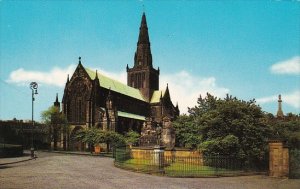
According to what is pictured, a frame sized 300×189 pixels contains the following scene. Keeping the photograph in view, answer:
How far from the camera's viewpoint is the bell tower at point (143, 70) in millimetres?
75938

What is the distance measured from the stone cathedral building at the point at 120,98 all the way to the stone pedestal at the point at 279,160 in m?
22.0

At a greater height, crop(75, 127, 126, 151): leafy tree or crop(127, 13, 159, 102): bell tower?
crop(127, 13, 159, 102): bell tower

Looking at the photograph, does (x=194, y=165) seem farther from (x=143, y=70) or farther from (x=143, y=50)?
(x=143, y=70)

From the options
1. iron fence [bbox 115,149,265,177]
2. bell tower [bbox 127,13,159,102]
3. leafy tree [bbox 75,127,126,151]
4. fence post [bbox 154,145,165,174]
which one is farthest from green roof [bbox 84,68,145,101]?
fence post [bbox 154,145,165,174]

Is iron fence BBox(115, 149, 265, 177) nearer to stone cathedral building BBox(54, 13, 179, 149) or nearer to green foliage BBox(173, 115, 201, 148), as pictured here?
green foliage BBox(173, 115, 201, 148)

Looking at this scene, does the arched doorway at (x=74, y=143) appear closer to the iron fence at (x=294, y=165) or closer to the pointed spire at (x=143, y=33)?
the pointed spire at (x=143, y=33)

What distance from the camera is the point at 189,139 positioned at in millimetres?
32438

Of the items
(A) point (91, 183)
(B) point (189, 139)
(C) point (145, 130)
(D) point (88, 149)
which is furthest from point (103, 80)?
(A) point (91, 183)

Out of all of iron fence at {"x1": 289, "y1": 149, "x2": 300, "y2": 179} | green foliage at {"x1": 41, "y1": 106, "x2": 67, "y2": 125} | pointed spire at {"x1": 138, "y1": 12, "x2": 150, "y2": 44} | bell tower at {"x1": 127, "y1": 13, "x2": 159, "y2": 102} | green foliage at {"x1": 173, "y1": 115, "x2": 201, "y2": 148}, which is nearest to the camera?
iron fence at {"x1": 289, "y1": 149, "x2": 300, "y2": 179}

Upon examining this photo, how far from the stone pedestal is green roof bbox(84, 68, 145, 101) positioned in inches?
1791

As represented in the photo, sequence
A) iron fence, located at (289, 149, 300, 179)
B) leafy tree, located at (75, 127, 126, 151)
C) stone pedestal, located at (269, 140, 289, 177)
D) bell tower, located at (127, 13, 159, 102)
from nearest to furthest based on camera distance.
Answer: stone pedestal, located at (269, 140, 289, 177) < iron fence, located at (289, 149, 300, 179) < leafy tree, located at (75, 127, 126, 151) < bell tower, located at (127, 13, 159, 102)

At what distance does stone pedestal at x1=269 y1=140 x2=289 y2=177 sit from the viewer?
755 inches

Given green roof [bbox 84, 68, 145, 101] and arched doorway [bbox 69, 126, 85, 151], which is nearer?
arched doorway [bbox 69, 126, 85, 151]

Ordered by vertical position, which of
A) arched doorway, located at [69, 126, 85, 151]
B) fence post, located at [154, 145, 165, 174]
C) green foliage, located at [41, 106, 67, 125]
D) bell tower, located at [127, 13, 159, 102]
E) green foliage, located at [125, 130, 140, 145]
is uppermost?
bell tower, located at [127, 13, 159, 102]
